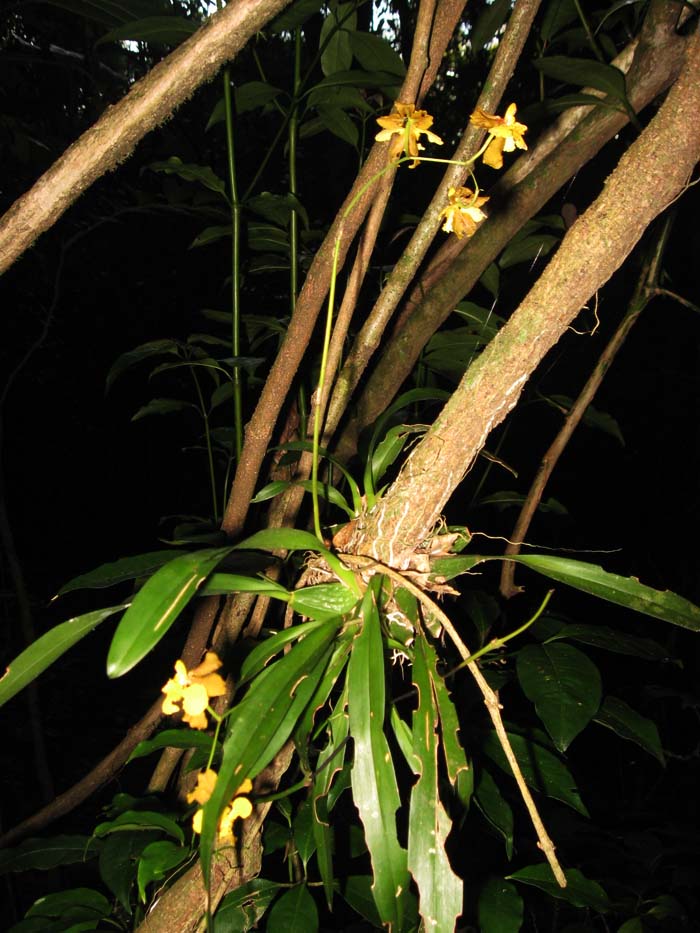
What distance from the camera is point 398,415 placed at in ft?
3.17

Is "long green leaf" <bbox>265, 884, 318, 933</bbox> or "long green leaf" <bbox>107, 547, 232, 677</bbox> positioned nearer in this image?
"long green leaf" <bbox>107, 547, 232, 677</bbox>

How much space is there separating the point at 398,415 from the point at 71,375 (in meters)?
1.58

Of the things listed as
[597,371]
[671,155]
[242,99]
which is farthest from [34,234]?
[597,371]

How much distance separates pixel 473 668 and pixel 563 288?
0.28 meters

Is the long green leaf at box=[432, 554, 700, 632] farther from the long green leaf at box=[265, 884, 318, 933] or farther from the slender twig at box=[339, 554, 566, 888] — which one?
the long green leaf at box=[265, 884, 318, 933]

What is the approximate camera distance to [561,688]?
0.61 meters

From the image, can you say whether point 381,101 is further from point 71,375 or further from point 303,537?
point 71,375

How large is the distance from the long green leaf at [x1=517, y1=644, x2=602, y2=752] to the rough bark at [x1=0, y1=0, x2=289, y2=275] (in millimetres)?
539

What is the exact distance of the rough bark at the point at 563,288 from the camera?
0.43 m

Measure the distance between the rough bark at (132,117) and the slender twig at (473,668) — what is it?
0.33 m

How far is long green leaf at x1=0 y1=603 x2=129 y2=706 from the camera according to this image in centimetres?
43

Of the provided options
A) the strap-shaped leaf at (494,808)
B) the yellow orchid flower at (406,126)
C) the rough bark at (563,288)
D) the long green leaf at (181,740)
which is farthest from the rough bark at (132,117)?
the strap-shaped leaf at (494,808)

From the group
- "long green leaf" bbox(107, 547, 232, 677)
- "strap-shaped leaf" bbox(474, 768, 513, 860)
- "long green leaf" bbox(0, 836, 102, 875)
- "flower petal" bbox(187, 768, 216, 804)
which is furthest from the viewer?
"long green leaf" bbox(0, 836, 102, 875)

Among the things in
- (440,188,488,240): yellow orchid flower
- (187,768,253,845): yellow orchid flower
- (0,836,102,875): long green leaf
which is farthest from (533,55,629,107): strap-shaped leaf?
(0,836,102,875): long green leaf
